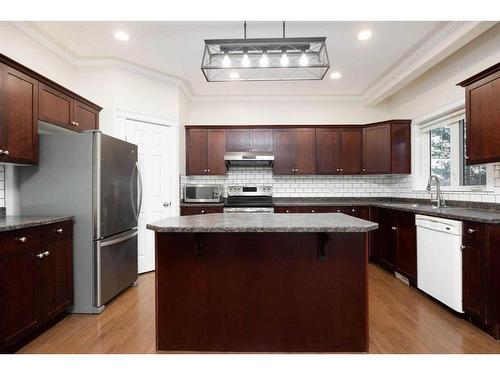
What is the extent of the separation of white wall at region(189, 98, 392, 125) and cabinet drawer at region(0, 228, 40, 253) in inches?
132

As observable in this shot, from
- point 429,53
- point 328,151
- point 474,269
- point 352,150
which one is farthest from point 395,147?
point 474,269

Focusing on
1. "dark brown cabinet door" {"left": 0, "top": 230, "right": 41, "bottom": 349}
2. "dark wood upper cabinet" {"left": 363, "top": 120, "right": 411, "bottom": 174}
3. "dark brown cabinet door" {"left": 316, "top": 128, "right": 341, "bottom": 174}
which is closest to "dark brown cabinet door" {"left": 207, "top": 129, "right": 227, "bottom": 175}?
"dark brown cabinet door" {"left": 316, "top": 128, "right": 341, "bottom": 174}

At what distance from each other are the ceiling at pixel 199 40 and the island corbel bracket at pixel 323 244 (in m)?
2.21

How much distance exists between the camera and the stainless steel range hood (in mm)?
4633

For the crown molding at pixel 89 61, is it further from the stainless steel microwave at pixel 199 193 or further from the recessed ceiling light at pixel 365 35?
the recessed ceiling light at pixel 365 35

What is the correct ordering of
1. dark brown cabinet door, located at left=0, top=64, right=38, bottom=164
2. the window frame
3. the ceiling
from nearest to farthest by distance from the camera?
1. dark brown cabinet door, located at left=0, top=64, right=38, bottom=164
2. the ceiling
3. the window frame

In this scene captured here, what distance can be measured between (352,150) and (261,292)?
3542mm

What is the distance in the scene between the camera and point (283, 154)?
15.7ft

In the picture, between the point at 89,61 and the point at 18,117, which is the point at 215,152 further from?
the point at 18,117

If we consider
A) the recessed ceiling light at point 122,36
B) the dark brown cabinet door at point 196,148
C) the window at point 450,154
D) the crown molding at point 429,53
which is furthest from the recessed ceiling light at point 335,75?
the recessed ceiling light at point 122,36

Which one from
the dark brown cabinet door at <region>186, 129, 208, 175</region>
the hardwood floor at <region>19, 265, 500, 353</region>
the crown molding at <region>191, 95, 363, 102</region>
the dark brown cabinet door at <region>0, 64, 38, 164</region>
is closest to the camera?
the hardwood floor at <region>19, 265, 500, 353</region>

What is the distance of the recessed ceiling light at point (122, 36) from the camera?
3.00 metres

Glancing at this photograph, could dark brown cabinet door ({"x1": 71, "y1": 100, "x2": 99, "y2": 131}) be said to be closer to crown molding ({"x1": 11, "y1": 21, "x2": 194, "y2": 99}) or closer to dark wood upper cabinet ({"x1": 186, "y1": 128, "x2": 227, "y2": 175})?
crown molding ({"x1": 11, "y1": 21, "x2": 194, "y2": 99})

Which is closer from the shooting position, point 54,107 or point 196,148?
point 54,107
